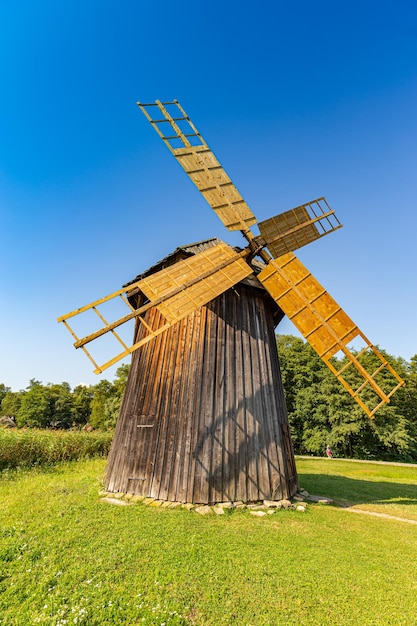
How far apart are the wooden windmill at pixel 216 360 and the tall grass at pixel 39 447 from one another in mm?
6004

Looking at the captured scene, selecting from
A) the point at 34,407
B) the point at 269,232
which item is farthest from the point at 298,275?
the point at 34,407

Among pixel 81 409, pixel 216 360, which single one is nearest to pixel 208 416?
pixel 216 360

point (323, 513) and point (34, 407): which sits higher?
point (323, 513)

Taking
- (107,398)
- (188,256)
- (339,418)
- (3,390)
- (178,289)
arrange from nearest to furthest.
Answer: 1. (178,289)
2. (188,256)
3. (339,418)
4. (107,398)
5. (3,390)

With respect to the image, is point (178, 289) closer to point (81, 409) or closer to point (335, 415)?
point (335, 415)

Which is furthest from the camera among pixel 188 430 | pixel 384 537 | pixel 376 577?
pixel 188 430

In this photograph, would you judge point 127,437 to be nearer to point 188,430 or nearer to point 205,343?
point 188,430

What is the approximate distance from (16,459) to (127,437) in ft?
22.2

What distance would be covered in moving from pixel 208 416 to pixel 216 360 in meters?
1.58

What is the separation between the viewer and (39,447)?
13195 mm

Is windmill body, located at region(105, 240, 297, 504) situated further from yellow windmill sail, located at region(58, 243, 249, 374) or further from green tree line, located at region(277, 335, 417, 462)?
green tree line, located at region(277, 335, 417, 462)

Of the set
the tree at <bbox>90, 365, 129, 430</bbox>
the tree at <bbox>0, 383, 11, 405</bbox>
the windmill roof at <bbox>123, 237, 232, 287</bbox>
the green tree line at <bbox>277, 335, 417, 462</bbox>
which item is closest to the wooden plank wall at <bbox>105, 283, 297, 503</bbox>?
the windmill roof at <bbox>123, 237, 232, 287</bbox>

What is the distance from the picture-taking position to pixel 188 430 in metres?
8.12

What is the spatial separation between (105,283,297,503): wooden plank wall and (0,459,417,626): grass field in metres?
0.85
